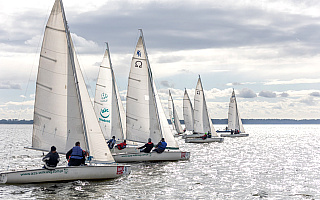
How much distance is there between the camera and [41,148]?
20969 mm

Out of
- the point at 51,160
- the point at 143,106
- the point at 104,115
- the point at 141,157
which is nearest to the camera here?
the point at 51,160

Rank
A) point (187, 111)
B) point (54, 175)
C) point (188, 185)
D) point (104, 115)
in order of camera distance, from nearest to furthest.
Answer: point (54, 175)
point (188, 185)
point (104, 115)
point (187, 111)

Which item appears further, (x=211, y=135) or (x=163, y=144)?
(x=211, y=135)

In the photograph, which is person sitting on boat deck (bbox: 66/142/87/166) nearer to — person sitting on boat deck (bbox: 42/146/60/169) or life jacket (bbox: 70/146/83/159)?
life jacket (bbox: 70/146/83/159)

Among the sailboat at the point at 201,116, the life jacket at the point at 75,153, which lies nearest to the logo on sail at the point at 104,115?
the life jacket at the point at 75,153

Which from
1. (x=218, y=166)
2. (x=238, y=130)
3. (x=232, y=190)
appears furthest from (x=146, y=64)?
(x=238, y=130)

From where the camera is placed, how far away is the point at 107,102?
37.1 m

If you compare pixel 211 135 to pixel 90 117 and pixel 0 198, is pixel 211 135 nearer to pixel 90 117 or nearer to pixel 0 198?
pixel 90 117

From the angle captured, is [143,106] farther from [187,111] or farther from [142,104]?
[187,111]

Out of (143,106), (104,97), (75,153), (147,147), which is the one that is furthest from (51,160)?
(104,97)

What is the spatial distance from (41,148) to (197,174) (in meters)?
9.84

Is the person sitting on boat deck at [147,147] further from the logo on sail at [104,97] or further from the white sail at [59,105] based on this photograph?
the white sail at [59,105]

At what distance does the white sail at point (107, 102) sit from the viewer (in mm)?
36531

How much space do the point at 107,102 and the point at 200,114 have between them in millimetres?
25774
